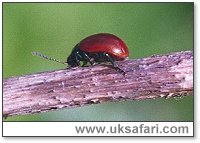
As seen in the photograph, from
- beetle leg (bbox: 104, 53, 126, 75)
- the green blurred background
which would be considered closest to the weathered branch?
beetle leg (bbox: 104, 53, 126, 75)

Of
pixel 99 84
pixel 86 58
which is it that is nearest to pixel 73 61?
pixel 86 58

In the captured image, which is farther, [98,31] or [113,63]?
[98,31]

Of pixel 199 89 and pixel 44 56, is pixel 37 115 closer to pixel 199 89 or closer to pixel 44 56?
pixel 44 56

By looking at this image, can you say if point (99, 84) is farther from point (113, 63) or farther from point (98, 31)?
point (98, 31)

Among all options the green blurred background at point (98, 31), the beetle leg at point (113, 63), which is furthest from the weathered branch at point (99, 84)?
the green blurred background at point (98, 31)

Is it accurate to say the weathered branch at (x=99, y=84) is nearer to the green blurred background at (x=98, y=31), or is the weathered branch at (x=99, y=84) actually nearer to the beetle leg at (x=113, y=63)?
the beetle leg at (x=113, y=63)

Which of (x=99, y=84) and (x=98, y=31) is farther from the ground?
(x=98, y=31)
